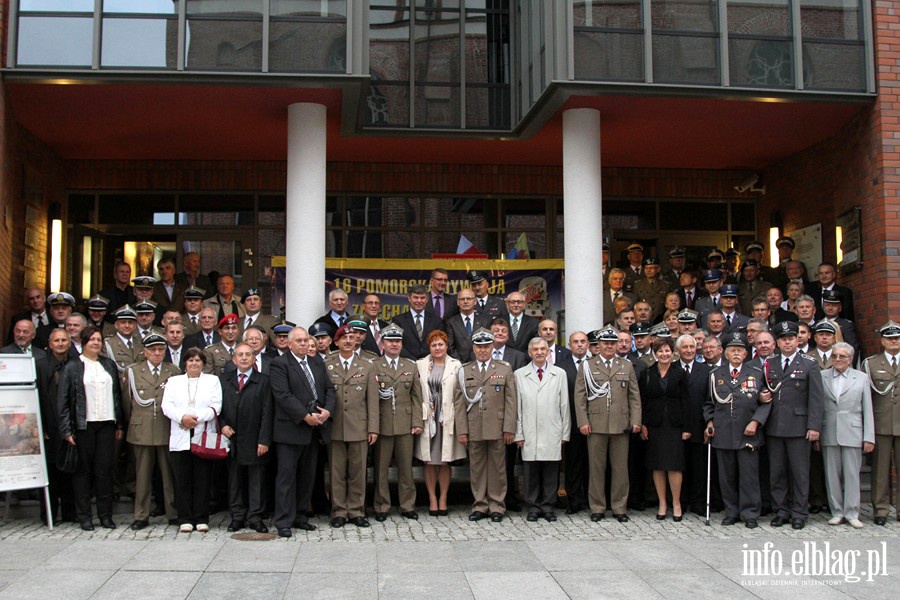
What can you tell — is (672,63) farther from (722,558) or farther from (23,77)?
(23,77)

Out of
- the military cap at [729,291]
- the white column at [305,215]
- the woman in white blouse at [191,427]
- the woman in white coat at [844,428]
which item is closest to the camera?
the woman in white blouse at [191,427]

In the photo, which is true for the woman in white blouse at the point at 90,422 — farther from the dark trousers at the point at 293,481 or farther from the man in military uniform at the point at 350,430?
the man in military uniform at the point at 350,430

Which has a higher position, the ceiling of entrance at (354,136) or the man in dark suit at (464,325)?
the ceiling of entrance at (354,136)

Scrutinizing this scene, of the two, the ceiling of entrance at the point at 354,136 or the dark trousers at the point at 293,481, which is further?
the ceiling of entrance at the point at 354,136

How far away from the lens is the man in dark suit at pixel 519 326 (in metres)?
11.0

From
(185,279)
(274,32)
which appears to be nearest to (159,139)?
(185,279)

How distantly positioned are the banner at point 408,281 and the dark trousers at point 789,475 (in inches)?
160

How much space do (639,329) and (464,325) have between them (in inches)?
77.4

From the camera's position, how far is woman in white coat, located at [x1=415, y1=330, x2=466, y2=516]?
9.96 metres

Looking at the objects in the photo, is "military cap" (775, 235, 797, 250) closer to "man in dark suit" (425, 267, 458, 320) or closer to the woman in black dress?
the woman in black dress

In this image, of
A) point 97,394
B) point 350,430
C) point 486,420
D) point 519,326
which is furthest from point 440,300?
point 97,394

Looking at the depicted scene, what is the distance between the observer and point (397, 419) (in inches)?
385

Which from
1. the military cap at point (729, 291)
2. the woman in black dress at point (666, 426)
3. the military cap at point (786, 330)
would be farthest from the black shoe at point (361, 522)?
the military cap at point (729, 291)

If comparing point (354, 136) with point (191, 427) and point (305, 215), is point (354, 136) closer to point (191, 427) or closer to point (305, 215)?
point (305, 215)
